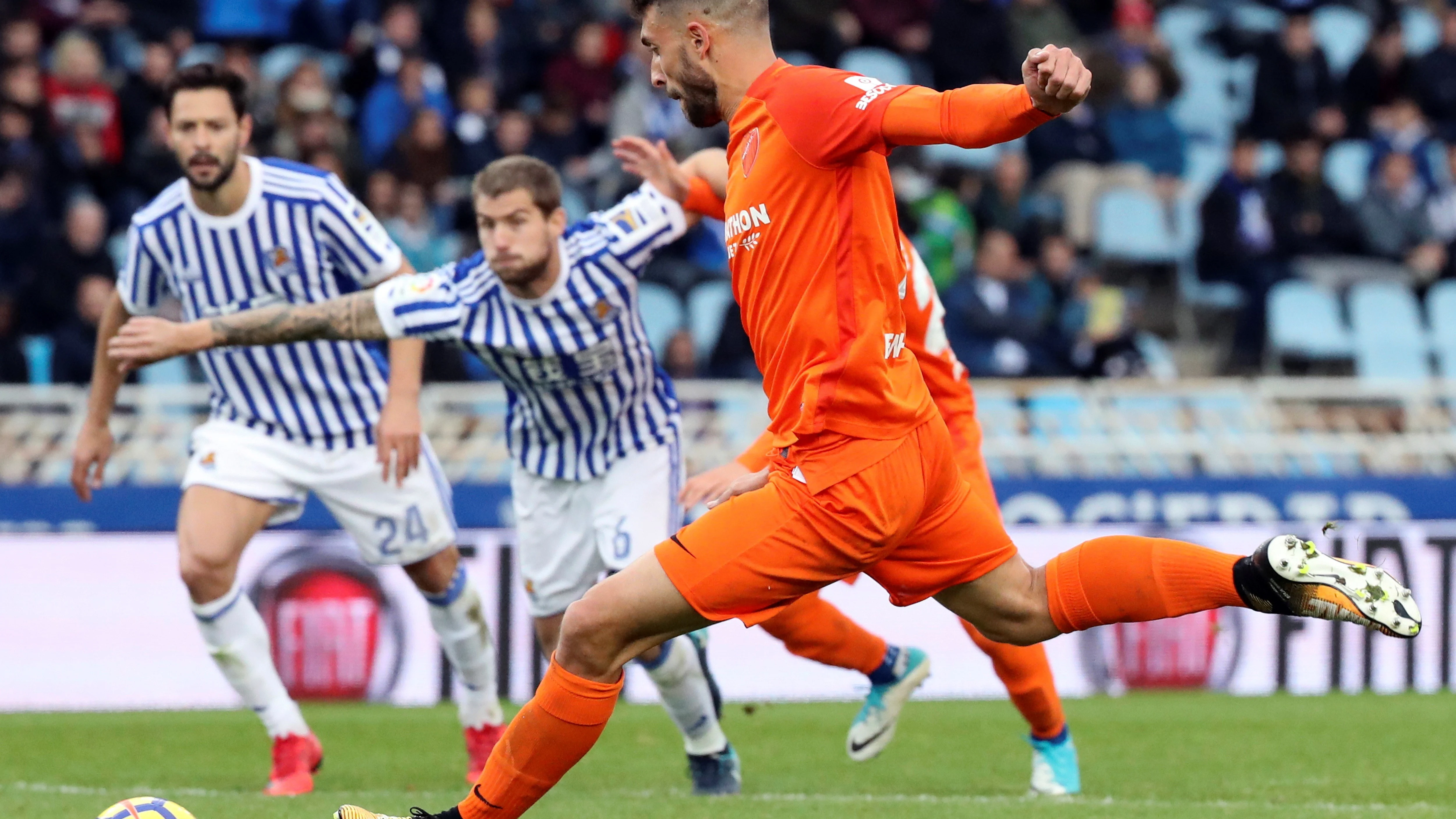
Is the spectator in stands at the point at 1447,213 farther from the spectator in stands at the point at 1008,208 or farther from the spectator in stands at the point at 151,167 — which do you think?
the spectator in stands at the point at 151,167

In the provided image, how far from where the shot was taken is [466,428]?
36.0 ft

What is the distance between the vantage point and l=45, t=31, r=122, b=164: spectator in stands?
13.4 m

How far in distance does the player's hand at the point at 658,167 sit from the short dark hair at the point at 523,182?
0.85ft

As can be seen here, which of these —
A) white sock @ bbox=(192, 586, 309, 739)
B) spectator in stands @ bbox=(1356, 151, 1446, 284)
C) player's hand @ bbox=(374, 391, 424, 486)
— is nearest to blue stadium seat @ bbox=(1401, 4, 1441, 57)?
spectator in stands @ bbox=(1356, 151, 1446, 284)

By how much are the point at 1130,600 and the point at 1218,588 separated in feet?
0.73

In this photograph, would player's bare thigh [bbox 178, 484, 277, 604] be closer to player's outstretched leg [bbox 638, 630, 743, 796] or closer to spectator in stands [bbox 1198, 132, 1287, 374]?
player's outstretched leg [bbox 638, 630, 743, 796]

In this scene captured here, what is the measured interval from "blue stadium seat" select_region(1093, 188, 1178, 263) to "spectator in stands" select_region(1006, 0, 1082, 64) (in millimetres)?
1750

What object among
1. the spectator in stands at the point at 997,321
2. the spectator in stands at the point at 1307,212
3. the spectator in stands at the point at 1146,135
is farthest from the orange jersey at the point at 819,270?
the spectator in stands at the point at 1146,135

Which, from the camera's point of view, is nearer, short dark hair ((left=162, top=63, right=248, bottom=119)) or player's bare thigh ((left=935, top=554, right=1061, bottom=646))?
player's bare thigh ((left=935, top=554, right=1061, bottom=646))

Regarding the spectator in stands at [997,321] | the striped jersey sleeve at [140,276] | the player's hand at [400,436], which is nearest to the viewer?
the player's hand at [400,436]

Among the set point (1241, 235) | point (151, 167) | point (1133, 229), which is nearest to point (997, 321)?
point (1133, 229)

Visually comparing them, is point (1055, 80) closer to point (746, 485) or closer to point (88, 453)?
point (746, 485)

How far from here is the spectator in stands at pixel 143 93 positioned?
537 inches

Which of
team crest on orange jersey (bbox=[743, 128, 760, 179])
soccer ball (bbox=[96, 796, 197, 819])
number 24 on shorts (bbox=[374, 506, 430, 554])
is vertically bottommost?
soccer ball (bbox=[96, 796, 197, 819])
